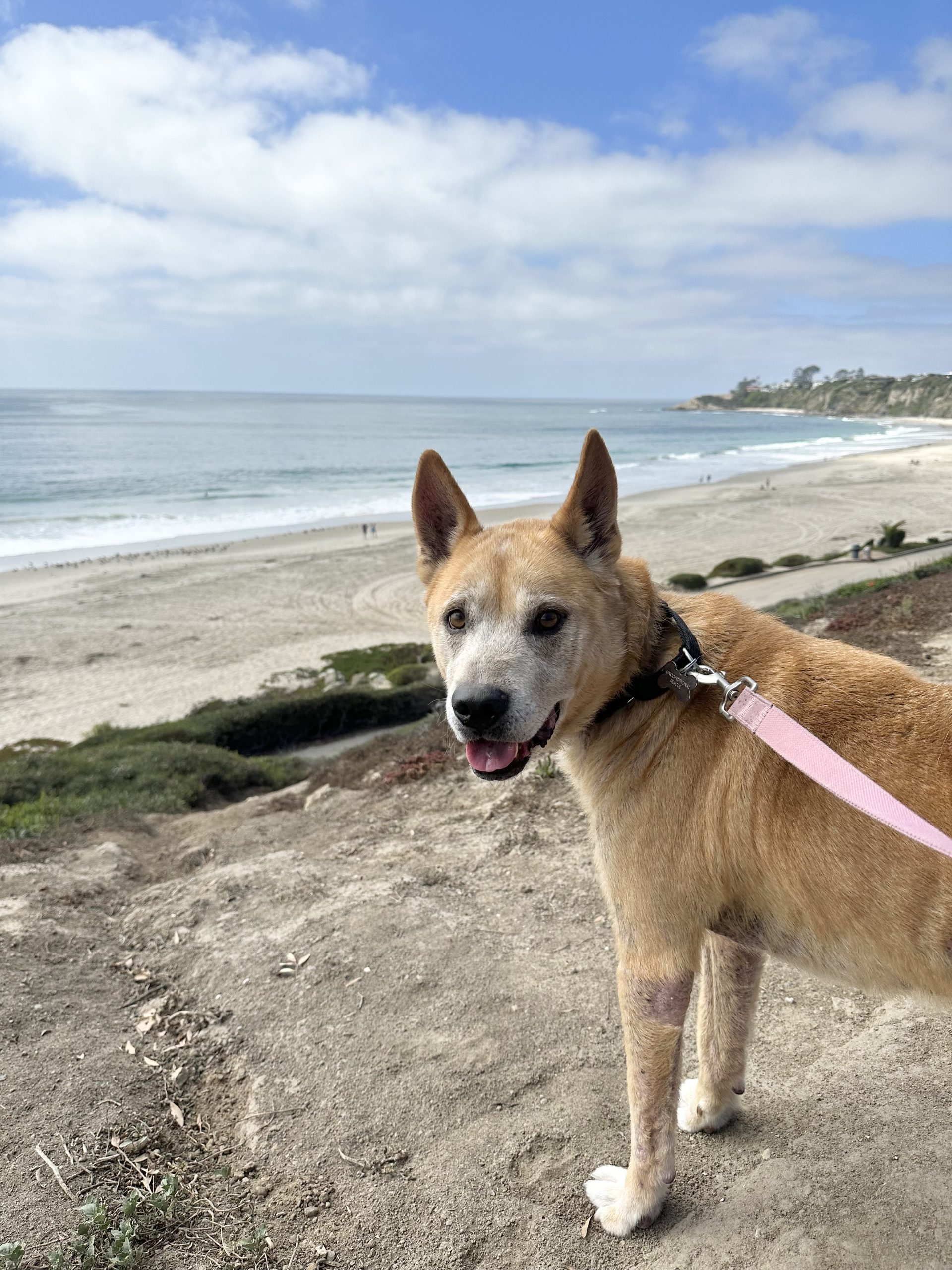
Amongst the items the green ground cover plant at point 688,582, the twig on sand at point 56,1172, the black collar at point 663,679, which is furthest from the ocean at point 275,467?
the black collar at point 663,679

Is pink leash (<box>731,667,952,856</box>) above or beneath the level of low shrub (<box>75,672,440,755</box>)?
above

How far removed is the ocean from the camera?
46.7m

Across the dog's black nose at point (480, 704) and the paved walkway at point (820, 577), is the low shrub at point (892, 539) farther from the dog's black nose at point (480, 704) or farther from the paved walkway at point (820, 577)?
the dog's black nose at point (480, 704)

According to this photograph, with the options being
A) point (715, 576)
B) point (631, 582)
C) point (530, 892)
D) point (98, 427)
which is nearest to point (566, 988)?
point (530, 892)

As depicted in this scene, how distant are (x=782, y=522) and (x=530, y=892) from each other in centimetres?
3945

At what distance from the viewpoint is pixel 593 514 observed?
3.65 meters

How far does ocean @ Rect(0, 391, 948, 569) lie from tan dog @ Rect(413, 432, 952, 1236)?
124ft

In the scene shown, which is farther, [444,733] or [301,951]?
[444,733]

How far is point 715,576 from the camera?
28.9 meters

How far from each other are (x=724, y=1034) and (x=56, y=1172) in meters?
3.07

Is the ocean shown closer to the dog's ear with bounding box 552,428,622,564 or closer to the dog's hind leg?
the dog's ear with bounding box 552,428,622,564

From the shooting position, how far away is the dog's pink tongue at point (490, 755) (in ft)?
10.7

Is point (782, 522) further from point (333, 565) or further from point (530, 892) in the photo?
point (530, 892)

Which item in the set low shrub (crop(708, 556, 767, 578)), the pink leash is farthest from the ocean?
the pink leash
